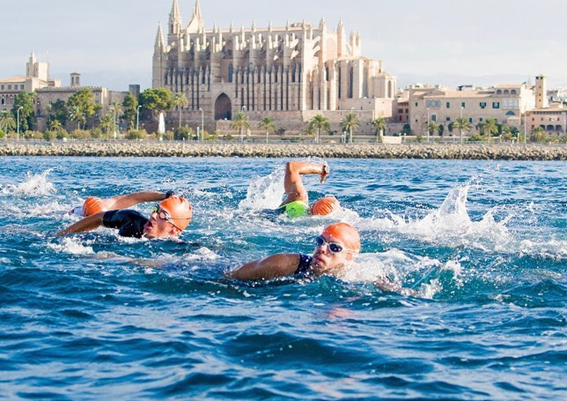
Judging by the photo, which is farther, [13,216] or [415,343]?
[13,216]

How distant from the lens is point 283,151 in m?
88.9

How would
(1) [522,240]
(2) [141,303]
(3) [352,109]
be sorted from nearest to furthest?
(2) [141,303], (1) [522,240], (3) [352,109]

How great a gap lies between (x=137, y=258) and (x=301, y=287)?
273 cm

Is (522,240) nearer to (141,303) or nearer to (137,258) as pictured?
(137,258)

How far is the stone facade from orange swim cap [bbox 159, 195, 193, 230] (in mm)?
139718

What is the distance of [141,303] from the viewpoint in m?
10.8

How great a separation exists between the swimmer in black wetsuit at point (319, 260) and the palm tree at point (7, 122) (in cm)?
13980

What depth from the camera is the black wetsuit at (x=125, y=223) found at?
1400 cm

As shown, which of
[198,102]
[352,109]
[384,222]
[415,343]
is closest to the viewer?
[415,343]

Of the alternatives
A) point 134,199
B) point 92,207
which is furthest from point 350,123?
point 134,199

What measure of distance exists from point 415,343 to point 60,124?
497ft

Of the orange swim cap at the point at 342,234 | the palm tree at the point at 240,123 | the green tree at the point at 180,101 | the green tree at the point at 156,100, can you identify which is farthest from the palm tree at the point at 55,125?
the orange swim cap at the point at 342,234

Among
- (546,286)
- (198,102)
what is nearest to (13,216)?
(546,286)

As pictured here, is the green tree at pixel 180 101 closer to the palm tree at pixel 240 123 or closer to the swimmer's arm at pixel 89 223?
the palm tree at pixel 240 123
